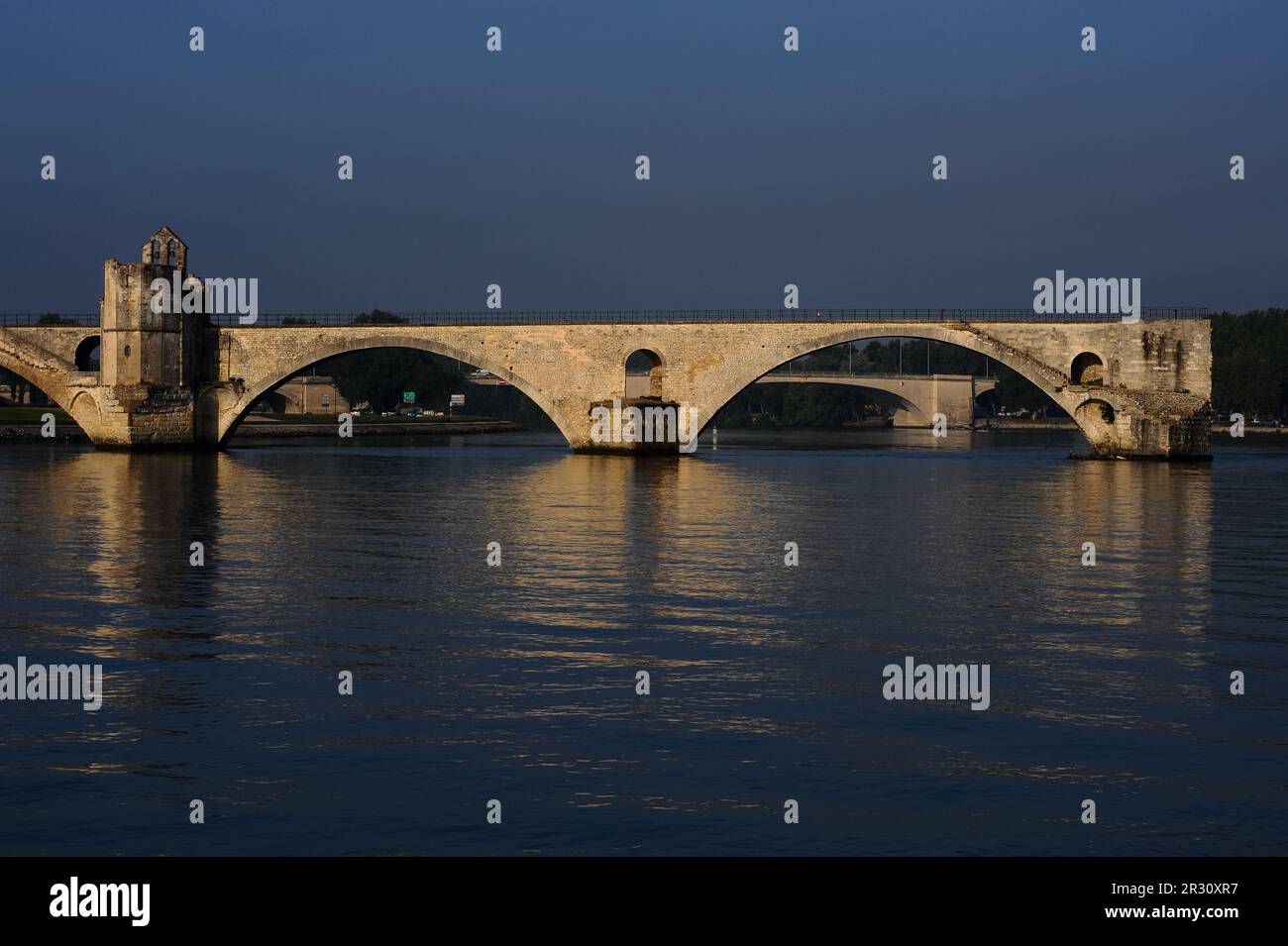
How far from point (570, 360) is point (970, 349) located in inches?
773

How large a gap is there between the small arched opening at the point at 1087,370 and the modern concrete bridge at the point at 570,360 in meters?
0.08

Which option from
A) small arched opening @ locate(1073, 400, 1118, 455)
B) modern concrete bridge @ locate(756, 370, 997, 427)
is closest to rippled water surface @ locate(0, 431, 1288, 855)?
small arched opening @ locate(1073, 400, 1118, 455)

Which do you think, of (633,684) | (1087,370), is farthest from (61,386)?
(633,684)

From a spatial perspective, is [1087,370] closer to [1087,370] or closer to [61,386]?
[1087,370]

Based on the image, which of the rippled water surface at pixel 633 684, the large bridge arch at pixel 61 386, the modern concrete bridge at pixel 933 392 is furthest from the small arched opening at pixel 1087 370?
the modern concrete bridge at pixel 933 392

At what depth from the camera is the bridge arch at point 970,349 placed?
70438mm

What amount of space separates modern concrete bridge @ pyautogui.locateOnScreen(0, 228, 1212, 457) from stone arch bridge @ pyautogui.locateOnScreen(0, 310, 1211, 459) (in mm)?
70

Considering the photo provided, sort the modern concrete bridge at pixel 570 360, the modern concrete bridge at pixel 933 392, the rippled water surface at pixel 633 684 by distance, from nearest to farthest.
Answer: the rippled water surface at pixel 633 684
the modern concrete bridge at pixel 570 360
the modern concrete bridge at pixel 933 392

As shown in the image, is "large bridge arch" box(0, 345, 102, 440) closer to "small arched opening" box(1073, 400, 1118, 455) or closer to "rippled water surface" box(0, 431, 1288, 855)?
"rippled water surface" box(0, 431, 1288, 855)

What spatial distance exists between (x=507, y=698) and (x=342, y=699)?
5.85 ft

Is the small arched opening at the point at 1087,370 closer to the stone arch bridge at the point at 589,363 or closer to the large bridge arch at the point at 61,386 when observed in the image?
the stone arch bridge at the point at 589,363

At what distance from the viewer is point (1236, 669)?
18.2m

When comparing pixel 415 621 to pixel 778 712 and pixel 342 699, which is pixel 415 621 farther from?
pixel 778 712
